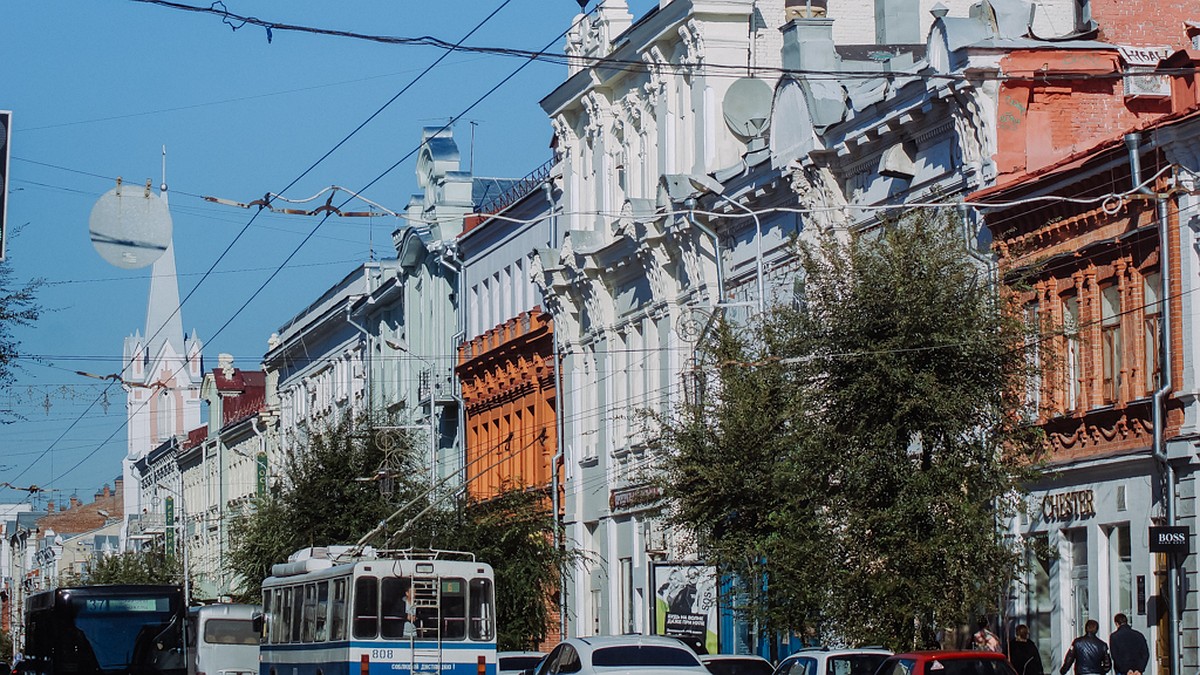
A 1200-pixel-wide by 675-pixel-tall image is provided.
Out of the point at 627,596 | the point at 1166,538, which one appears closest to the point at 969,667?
the point at 1166,538

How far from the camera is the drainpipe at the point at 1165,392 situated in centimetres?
2866

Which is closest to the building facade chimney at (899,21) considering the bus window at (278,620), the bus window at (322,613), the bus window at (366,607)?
the bus window at (278,620)

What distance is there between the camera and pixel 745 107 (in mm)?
45938

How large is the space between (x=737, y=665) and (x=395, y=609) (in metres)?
5.13

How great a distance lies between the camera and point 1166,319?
2891cm

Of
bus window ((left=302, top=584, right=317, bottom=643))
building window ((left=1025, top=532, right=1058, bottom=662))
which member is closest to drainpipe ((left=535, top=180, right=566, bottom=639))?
bus window ((left=302, top=584, right=317, bottom=643))

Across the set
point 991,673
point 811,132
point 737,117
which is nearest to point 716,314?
point 811,132

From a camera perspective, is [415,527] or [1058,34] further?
[415,527]

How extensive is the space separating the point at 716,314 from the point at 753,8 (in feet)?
28.7

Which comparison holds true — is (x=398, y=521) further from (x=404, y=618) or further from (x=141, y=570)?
(x=141, y=570)

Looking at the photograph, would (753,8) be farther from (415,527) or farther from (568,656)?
(568,656)

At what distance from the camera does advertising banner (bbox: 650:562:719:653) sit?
42469mm

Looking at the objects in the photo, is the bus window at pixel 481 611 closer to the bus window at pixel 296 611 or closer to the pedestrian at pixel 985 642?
the bus window at pixel 296 611

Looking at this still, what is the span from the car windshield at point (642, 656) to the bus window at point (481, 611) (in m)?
6.61
